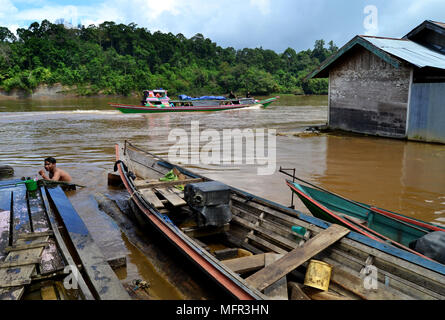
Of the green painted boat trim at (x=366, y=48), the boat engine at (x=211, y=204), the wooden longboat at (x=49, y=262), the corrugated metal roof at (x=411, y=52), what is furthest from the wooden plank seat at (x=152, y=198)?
the green painted boat trim at (x=366, y=48)

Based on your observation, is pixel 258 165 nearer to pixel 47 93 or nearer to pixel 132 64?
pixel 47 93

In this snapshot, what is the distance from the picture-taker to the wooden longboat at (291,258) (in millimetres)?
3365

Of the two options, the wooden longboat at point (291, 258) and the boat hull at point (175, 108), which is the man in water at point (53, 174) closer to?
the wooden longboat at point (291, 258)

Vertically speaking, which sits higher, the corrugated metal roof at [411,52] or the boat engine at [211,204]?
the corrugated metal roof at [411,52]

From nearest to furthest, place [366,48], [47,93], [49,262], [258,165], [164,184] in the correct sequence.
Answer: [49,262] → [164,184] → [258,165] → [366,48] → [47,93]

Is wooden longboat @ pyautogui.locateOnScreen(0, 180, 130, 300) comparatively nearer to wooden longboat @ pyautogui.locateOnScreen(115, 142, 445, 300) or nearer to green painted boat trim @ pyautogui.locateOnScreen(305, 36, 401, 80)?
wooden longboat @ pyautogui.locateOnScreen(115, 142, 445, 300)

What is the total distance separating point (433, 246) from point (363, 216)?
5.19ft

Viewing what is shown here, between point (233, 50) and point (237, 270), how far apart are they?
82.5m

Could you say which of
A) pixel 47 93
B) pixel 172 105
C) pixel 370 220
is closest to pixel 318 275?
pixel 370 220

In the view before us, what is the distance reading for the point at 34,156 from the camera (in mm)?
13219

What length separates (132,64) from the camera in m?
58.7

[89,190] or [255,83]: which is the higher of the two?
[255,83]

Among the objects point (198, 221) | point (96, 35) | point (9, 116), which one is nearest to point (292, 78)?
point (96, 35)
